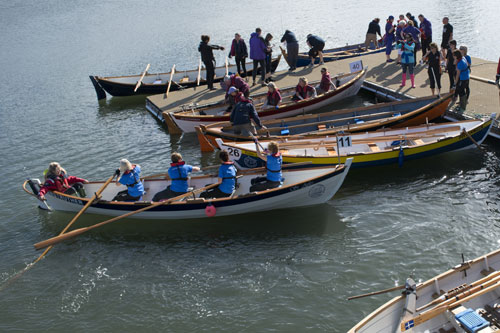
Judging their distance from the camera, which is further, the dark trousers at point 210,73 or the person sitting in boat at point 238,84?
the dark trousers at point 210,73

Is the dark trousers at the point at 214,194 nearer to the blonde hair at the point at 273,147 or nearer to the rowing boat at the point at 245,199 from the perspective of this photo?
the rowing boat at the point at 245,199

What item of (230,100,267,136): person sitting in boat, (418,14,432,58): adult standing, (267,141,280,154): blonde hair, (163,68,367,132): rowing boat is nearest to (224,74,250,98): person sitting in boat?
(163,68,367,132): rowing boat

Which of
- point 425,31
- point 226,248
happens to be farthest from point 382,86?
point 226,248

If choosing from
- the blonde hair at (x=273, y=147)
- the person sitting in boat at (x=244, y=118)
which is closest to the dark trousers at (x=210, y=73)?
the person sitting in boat at (x=244, y=118)

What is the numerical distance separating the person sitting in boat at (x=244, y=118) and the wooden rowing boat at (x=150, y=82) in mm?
9232

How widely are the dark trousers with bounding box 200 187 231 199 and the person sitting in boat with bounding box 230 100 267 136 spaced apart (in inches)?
142

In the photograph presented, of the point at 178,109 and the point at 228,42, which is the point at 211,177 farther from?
the point at 228,42

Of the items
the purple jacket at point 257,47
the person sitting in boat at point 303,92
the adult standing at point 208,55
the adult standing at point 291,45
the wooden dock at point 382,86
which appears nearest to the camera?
the wooden dock at point 382,86

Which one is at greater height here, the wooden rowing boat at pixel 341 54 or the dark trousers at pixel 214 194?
the wooden rowing boat at pixel 341 54

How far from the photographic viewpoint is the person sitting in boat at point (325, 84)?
65.7ft

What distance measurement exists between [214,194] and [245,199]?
3.41ft

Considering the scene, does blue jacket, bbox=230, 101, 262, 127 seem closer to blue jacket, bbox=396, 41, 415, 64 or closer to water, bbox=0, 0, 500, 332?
water, bbox=0, 0, 500, 332

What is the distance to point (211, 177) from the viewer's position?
13.6 m

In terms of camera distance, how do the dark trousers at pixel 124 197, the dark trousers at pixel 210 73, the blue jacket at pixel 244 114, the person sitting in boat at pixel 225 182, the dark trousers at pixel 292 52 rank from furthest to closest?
1. the dark trousers at pixel 292 52
2. the dark trousers at pixel 210 73
3. the blue jacket at pixel 244 114
4. the dark trousers at pixel 124 197
5. the person sitting in boat at pixel 225 182
